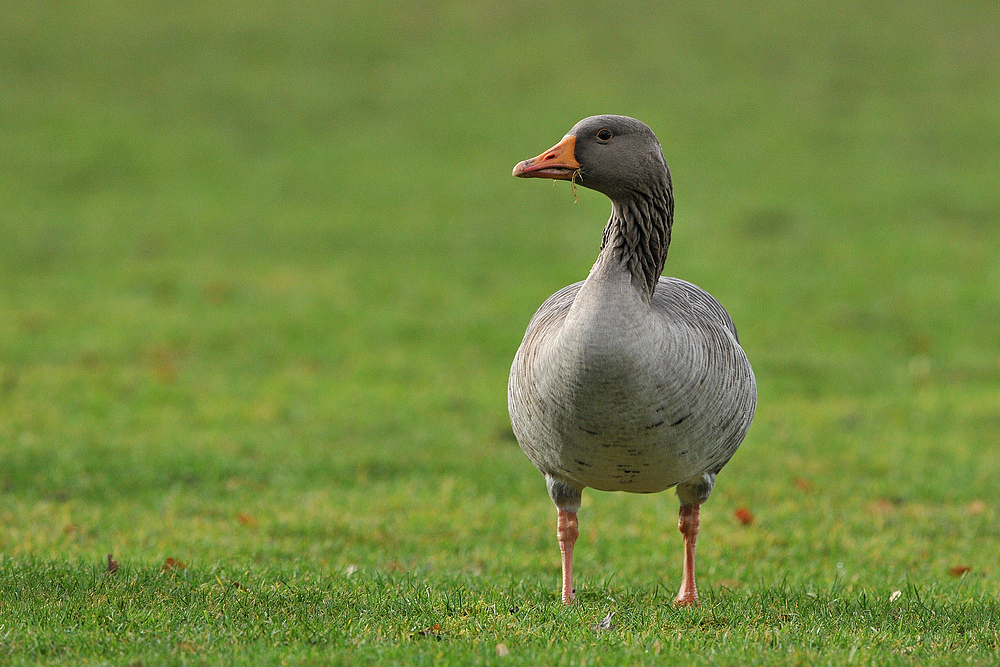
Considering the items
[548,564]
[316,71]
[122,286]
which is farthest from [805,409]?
[316,71]

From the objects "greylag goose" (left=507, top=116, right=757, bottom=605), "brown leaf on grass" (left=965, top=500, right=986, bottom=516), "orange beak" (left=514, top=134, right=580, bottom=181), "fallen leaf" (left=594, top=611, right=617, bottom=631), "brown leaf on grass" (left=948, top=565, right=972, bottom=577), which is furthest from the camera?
"brown leaf on grass" (left=965, top=500, right=986, bottom=516)

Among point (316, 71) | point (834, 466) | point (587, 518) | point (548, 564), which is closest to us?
point (548, 564)

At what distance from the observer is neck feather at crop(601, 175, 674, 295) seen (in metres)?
5.38

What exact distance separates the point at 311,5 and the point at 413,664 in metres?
26.8

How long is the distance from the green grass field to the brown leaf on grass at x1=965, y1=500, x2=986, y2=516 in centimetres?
21

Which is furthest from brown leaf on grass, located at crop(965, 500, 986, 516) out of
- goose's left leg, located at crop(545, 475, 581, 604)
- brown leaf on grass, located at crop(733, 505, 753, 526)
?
goose's left leg, located at crop(545, 475, 581, 604)

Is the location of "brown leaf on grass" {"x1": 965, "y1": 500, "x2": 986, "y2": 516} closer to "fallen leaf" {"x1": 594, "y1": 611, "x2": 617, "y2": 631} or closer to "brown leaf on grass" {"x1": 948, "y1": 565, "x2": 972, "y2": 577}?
"brown leaf on grass" {"x1": 948, "y1": 565, "x2": 972, "y2": 577}

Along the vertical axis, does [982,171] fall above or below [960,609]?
above

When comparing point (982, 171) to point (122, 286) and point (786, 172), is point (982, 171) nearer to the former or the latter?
point (786, 172)

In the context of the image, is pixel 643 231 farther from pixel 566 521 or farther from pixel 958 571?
pixel 958 571

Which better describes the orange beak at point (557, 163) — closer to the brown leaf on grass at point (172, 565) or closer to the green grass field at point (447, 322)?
the green grass field at point (447, 322)

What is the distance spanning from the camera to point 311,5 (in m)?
28.7

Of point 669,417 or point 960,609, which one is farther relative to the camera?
point 960,609

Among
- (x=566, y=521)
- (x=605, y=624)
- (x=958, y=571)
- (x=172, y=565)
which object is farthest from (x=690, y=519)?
(x=172, y=565)
